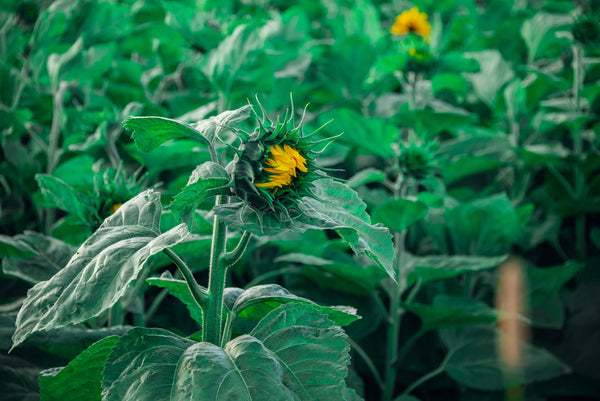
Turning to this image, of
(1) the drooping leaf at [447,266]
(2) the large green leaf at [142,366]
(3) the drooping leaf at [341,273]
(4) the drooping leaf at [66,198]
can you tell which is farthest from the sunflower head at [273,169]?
(1) the drooping leaf at [447,266]

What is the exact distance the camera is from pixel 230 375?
2.55 feet

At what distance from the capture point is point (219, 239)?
0.87 meters

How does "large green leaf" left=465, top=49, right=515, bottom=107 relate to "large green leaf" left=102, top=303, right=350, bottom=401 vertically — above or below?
above

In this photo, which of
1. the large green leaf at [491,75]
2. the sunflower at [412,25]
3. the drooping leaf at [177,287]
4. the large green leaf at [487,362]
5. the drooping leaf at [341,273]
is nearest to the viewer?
the drooping leaf at [177,287]

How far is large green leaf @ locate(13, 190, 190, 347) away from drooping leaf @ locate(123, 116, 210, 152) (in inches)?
4.8

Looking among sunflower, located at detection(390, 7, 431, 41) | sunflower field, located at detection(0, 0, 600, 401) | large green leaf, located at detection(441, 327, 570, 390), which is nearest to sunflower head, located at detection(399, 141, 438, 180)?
sunflower field, located at detection(0, 0, 600, 401)

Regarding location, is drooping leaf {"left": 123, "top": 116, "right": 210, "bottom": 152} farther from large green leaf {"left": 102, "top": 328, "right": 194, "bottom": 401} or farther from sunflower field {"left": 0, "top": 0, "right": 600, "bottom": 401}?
large green leaf {"left": 102, "top": 328, "right": 194, "bottom": 401}

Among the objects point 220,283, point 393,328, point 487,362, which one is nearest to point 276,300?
point 220,283

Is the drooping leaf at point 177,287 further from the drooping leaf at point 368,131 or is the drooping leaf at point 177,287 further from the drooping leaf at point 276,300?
the drooping leaf at point 368,131

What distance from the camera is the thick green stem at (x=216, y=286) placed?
87 centimetres

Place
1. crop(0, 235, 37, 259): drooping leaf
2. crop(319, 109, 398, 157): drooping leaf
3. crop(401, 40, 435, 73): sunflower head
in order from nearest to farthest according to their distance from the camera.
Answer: crop(0, 235, 37, 259): drooping leaf, crop(319, 109, 398, 157): drooping leaf, crop(401, 40, 435, 73): sunflower head

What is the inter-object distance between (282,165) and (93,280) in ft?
0.91

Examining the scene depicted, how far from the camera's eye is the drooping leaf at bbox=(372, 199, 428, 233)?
145cm

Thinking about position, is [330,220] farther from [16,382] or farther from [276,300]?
[16,382]
